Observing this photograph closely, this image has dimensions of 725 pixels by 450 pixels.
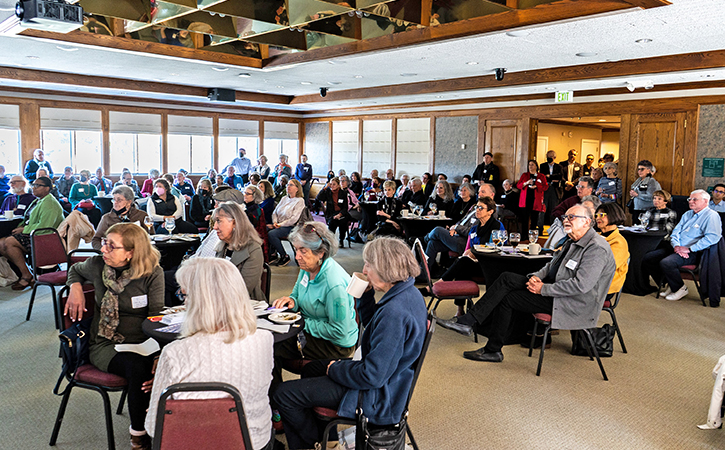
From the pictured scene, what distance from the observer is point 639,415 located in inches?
141

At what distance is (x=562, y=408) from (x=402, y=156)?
12936 millimetres

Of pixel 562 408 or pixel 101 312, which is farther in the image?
pixel 562 408

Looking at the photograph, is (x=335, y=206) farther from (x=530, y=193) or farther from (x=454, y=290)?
(x=454, y=290)

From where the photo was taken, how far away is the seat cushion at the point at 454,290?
4831mm

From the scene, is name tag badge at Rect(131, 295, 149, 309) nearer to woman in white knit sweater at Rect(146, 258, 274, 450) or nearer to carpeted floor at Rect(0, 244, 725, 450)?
carpeted floor at Rect(0, 244, 725, 450)

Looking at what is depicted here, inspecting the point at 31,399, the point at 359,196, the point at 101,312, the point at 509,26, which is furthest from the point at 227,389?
the point at 359,196

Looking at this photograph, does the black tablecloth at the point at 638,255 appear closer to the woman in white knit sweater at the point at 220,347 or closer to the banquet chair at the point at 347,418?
the banquet chair at the point at 347,418

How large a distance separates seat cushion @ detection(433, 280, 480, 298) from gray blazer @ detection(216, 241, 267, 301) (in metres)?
1.68

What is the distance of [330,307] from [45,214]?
15.5ft

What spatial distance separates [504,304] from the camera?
14.4ft

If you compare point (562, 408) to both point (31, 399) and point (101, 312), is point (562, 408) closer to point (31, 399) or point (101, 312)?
point (101, 312)

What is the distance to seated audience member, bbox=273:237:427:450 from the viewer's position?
7.64 feet

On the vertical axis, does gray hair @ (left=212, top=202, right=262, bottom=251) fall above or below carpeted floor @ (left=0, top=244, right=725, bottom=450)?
above

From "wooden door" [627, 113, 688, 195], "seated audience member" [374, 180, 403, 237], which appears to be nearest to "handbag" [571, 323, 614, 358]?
"seated audience member" [374, 180, 403, 237]
